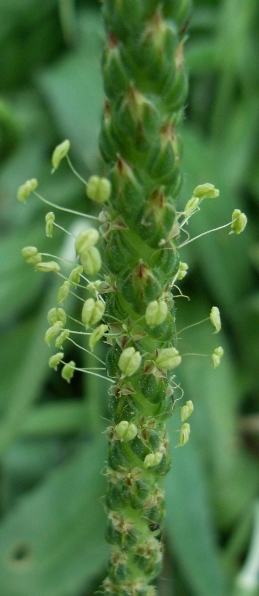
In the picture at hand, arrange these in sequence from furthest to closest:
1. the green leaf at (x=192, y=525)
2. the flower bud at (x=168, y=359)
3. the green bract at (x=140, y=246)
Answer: the green leaf at (x=192, y=525) < the flower bud at (x=168, y=359) < the green bract at (x=140, y=246)

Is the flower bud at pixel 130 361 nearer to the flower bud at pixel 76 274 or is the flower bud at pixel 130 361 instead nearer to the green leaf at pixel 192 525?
the flower bud at pixel 76 274

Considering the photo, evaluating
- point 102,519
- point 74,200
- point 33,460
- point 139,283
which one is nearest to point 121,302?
point 139,283

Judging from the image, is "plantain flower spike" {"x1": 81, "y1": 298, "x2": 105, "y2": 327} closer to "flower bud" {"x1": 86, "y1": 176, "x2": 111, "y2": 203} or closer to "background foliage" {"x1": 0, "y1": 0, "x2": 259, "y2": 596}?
"flower bud" {"x1": 86, "y1": 176, "x2": 111, "y2": 203}

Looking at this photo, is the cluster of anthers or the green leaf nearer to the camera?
the cluster of anthers

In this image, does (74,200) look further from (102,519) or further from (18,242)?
(102,519)

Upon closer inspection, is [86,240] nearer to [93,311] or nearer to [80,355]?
[93,311]

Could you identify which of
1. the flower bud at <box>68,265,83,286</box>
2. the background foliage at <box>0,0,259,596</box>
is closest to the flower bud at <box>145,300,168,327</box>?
the flower bud at <box>68,265,83,286</box>

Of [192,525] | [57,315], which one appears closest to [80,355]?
[192,525]

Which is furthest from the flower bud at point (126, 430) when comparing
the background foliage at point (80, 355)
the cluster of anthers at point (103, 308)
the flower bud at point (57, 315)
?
the background foliage at point (80, 355)
